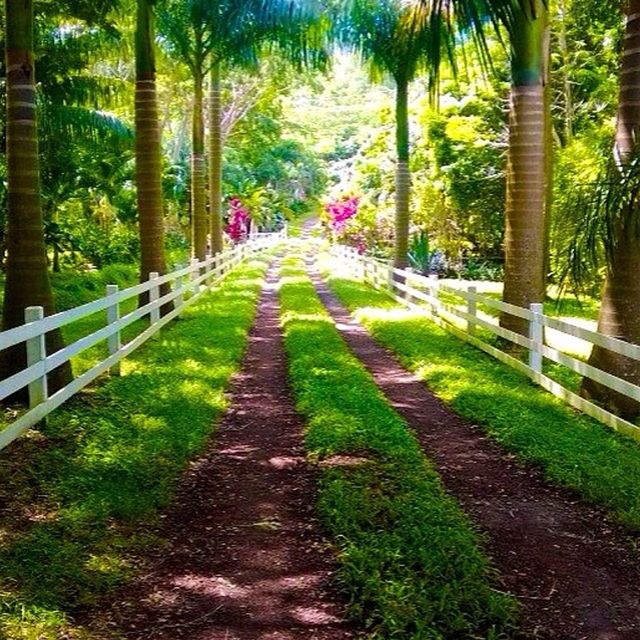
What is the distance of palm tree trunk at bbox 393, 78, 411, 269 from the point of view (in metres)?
20.6

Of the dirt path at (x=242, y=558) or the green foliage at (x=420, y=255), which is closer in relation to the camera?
the dirt path at (x=242, y=558)

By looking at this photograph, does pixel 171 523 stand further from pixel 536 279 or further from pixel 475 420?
pixel 536 279

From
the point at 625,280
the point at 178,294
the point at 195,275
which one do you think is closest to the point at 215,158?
the point at 195,275

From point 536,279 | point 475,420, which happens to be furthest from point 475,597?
point 536,279

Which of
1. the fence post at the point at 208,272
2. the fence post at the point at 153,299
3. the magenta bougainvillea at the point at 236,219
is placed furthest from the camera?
the magenta bougainvillea at the point at 236,219

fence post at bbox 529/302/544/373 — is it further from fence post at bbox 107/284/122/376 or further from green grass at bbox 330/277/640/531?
fence post at bbox 107/284/122/376

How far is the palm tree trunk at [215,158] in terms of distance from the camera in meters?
26.5

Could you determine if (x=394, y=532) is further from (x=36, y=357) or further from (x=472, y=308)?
(x=472, y=308)

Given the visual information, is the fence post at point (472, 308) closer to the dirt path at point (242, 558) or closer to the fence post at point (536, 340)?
the fence post at point (536, 340)

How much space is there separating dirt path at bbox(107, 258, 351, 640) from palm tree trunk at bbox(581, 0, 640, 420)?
3503 mm

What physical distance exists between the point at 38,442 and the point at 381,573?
3.76 metres

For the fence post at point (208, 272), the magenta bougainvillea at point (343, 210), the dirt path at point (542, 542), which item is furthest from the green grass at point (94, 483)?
the magenta bougainvillea at point (343, 210)

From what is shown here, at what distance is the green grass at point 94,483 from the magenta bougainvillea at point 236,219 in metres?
31.0

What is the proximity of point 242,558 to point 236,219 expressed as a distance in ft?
122
